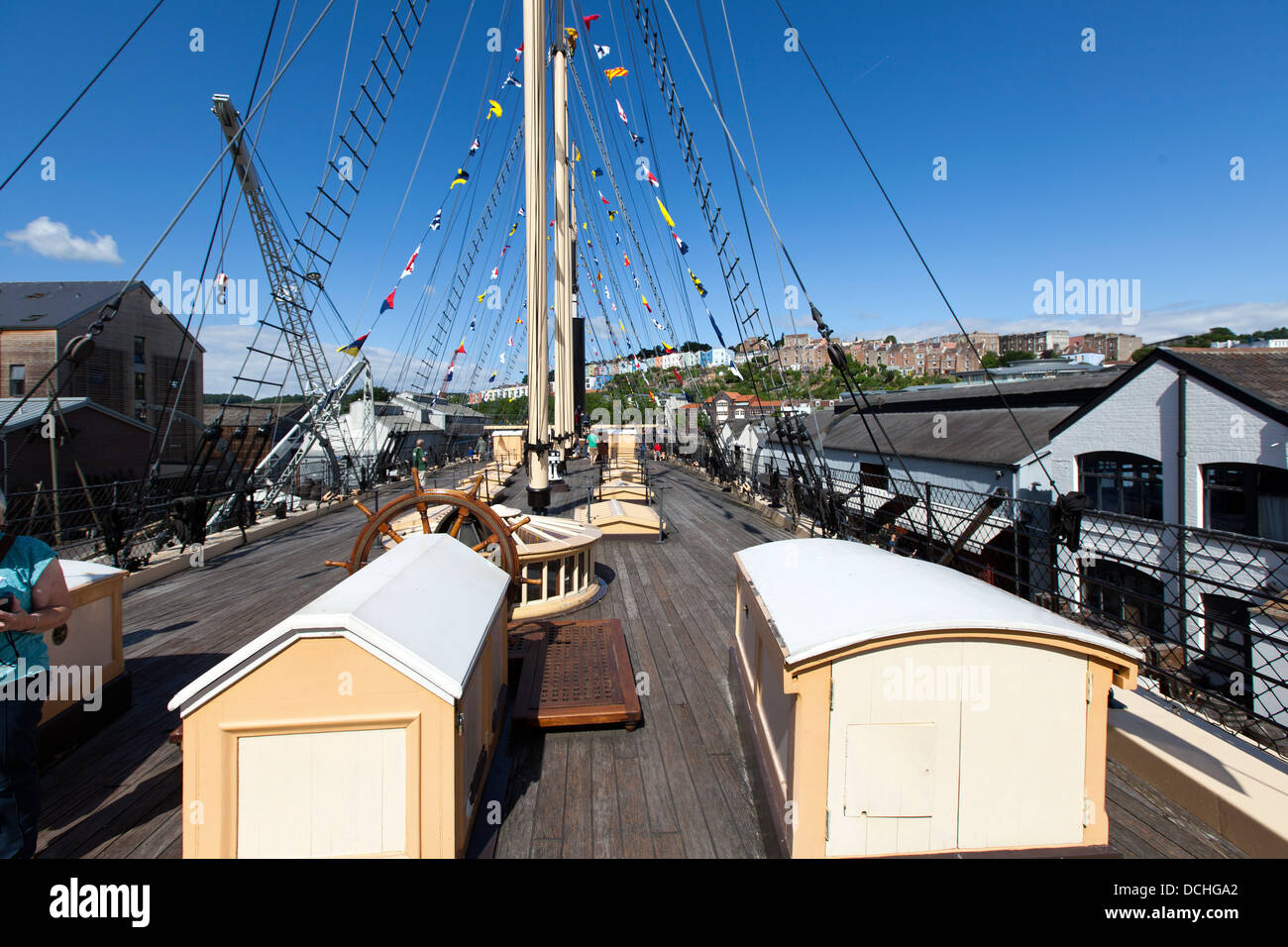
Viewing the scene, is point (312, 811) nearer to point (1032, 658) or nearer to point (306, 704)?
point (306, 704)

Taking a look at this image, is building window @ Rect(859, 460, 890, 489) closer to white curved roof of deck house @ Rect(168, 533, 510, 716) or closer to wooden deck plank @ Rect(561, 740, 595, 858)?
wooden deck plank @ Rect(561, 740, 595, 858)

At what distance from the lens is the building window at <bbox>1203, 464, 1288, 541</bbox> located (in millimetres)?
10664

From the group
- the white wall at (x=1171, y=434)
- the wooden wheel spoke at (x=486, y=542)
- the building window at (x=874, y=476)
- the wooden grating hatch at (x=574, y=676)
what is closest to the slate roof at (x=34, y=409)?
the wooden wheel spoke at (x=486, y=542)

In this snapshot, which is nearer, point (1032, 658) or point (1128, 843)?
point (1032, 658)

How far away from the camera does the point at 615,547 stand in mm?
8906

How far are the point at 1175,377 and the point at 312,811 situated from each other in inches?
661

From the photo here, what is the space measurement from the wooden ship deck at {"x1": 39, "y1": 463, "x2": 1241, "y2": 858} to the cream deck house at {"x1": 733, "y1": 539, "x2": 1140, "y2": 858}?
2.05 feet

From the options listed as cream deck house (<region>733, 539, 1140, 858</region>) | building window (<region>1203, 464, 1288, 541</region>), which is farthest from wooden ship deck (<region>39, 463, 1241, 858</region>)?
building window (<region>1203, 464, 1288, 541</region>)

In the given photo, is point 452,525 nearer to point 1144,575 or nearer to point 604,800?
point 604,800

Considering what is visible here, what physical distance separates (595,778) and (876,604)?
1.82 m

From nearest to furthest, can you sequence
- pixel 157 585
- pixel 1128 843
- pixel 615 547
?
pixel 1128 843 < pixel 157 585 < pixel 615 547

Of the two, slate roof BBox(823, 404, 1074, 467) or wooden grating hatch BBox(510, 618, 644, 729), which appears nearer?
wooden grating hatch BBox(510, 618, 644, 729)

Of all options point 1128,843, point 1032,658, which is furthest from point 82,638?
point 1128,843
